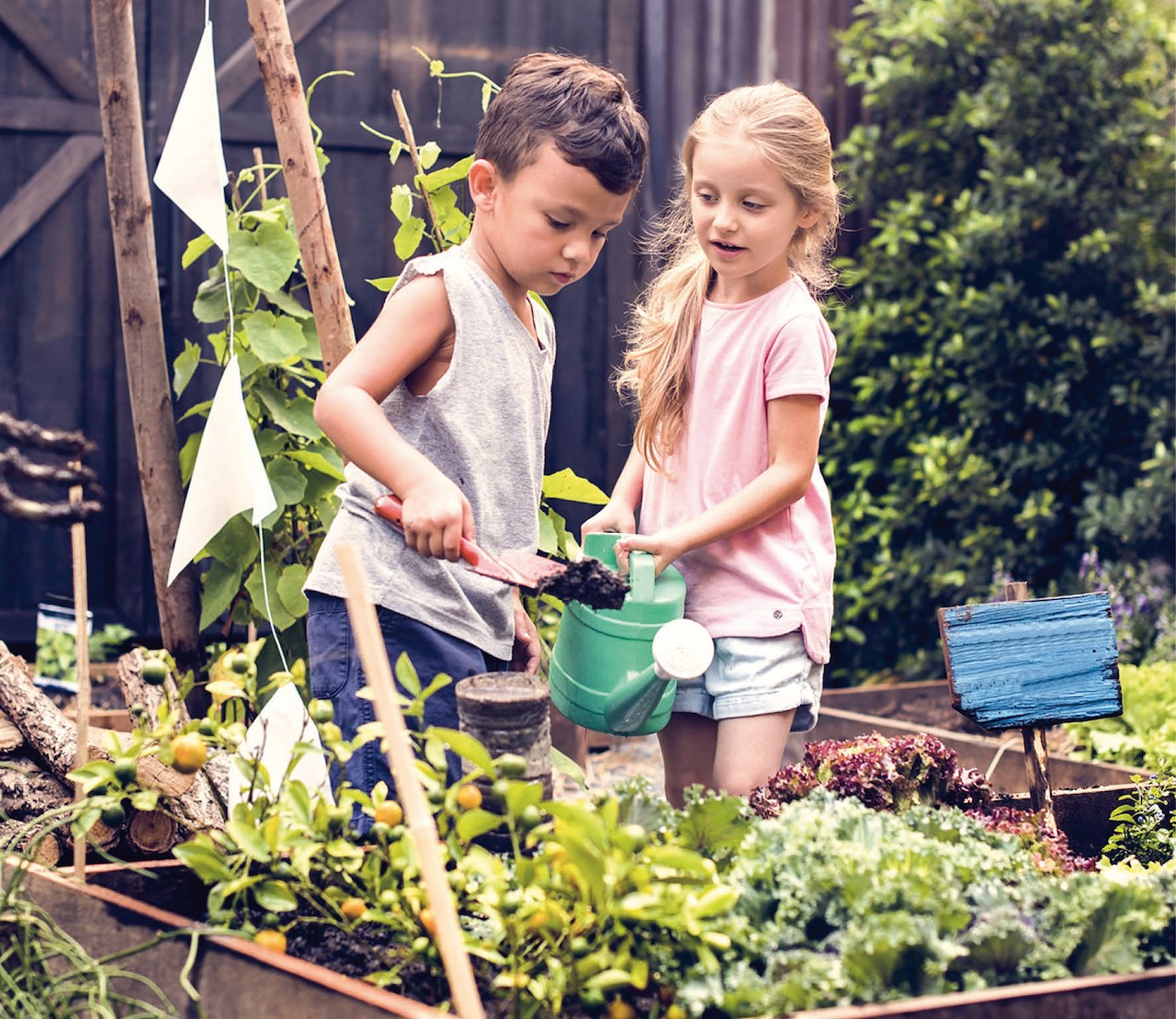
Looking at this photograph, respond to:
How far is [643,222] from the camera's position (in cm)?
434

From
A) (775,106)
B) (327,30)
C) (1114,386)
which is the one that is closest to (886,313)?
(1114,386)

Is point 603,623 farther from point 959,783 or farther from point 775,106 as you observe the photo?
point 775,106

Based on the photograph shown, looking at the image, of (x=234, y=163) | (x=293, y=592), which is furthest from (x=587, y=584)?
(x=234, y=163)

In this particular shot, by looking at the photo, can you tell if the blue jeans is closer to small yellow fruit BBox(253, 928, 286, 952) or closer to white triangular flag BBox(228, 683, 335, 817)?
white triangular flag BBox(228, 683, 335, 817)

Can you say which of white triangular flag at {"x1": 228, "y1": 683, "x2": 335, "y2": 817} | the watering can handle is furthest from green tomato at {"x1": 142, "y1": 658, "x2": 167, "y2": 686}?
the watering can handle

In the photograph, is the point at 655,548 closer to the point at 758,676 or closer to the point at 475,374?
the point at 758,676

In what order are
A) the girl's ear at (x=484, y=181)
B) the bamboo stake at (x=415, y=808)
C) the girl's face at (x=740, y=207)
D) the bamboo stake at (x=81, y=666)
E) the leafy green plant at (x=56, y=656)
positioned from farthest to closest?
the leafy green plant at (x=56, y=656) < the girl's face at (x=740, y=207) < the girl's ear at (x=484, y=181) < the bamboo stake at (x=81, y=666) < the bamboo stake at (x=415, y=808)

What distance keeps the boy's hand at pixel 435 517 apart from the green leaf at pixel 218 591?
0.97 metres

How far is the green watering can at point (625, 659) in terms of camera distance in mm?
1883

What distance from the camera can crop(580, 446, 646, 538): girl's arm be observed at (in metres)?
2.22

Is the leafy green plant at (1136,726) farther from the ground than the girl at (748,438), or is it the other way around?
the girl at (748,438)

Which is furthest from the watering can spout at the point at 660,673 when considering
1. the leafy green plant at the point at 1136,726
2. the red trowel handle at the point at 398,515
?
the leafy green plant at the point at 1136,726

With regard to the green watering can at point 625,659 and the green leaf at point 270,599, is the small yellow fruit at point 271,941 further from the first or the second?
the green leaf at point 270,599

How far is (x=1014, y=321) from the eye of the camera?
4.23 meters
